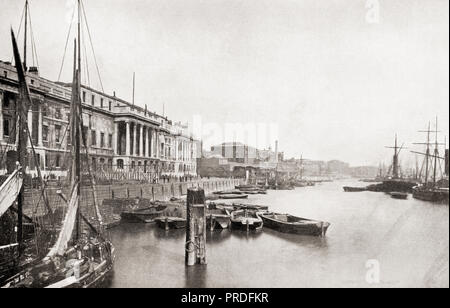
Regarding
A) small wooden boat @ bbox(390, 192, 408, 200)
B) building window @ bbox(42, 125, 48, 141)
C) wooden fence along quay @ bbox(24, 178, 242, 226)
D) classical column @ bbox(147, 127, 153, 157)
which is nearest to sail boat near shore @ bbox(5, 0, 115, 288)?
wooden fence along quay @ bbox(24, 178, 242, 226)

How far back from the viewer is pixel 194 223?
14.6 m

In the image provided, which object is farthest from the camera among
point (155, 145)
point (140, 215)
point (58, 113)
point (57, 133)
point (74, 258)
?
point (155, 145)

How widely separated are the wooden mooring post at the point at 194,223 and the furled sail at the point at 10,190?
6696 mm

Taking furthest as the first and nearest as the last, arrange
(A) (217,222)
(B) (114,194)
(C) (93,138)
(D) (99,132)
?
(D) (99,132) < (C) (93,138) < (B) (114,194) < (A) (217,222)

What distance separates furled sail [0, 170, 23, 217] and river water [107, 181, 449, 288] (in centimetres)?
514

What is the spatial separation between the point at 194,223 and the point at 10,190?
7.40 m

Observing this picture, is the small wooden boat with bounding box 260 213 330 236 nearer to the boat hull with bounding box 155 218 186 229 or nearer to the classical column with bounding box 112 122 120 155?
the boat hull with bounding box 155 218 186 229

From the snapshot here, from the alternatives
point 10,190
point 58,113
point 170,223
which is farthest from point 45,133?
point 10,190

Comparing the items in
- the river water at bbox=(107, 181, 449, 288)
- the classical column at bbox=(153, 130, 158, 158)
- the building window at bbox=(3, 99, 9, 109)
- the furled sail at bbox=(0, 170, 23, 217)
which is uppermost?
the building window at bbox=(3, 99, 9, 109)

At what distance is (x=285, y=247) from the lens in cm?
2014

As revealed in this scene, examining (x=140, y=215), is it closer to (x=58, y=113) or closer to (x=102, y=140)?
(x=58, y=113)

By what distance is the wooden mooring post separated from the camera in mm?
14641

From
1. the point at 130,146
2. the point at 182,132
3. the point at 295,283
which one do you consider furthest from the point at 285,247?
the point at 182,132
